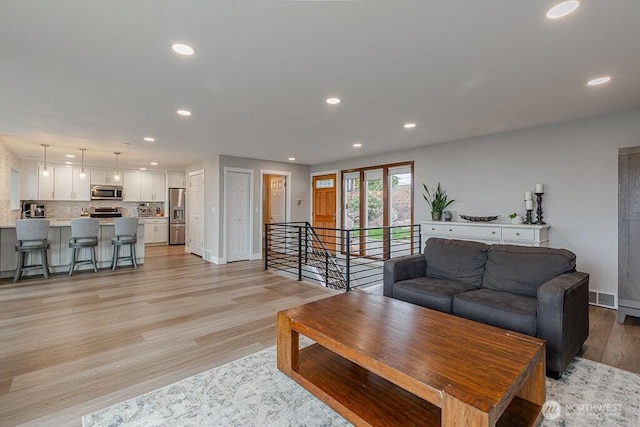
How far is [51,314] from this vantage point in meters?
3.49

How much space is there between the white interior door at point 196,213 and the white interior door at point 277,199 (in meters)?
1.95

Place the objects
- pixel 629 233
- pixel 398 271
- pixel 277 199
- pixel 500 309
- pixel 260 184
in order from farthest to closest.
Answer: pixel 277 199 → pixel 260 184 → pixel 398 271 → pixel 629 233 → pixel 500 309

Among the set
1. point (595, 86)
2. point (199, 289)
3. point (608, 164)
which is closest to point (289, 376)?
point (199, 289)

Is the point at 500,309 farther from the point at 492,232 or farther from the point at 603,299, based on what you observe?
the point at 603,299

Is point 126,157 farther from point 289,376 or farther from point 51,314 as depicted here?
point 289,376

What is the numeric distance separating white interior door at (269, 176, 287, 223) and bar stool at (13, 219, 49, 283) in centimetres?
469

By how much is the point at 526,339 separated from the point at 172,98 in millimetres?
3797

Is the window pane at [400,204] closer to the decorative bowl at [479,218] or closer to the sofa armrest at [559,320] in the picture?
the decorative bowl at [479,218]

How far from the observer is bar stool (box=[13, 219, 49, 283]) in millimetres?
4855

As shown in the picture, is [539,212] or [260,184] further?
[260,184]

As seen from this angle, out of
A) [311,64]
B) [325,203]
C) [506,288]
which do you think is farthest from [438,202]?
[311,64]

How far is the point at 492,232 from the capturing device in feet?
14.7

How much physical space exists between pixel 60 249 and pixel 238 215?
10.8ft

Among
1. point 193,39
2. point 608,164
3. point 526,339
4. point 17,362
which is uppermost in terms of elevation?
point 193,39
